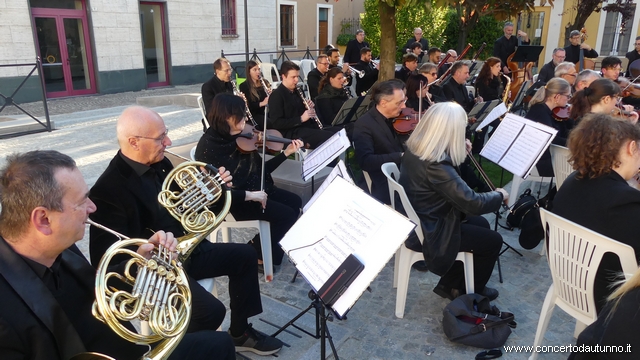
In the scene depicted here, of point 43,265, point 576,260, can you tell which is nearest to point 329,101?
point 576,260

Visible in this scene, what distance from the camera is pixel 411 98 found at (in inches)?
235

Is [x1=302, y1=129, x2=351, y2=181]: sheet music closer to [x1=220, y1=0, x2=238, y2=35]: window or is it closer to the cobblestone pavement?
the cobblestone pavement

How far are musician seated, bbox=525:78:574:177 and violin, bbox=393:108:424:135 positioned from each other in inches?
45.2

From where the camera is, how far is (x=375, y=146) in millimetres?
4039

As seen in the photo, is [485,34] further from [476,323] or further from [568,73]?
[476,323]

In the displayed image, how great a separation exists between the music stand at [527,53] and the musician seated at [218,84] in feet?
19.7

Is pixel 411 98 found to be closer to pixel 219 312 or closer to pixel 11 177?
pixel 219 312

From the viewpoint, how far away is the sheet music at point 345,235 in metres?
1.98

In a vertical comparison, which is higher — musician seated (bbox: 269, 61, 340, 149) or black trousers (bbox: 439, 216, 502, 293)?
musician seated (bbox: 269, 61, 340, 149)

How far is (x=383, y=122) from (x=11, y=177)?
2.99 m

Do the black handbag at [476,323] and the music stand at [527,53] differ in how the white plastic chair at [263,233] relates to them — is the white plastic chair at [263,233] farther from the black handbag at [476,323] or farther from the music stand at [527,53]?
the music stand at [527,53]

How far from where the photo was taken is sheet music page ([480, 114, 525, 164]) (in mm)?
3777

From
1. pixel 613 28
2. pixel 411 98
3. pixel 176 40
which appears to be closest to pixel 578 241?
pixel 411 98

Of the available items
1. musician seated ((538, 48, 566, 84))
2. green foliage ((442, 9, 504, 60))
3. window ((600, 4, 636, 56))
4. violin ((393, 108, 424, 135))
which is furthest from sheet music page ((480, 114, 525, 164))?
window ((600, 4, 636, 56))
